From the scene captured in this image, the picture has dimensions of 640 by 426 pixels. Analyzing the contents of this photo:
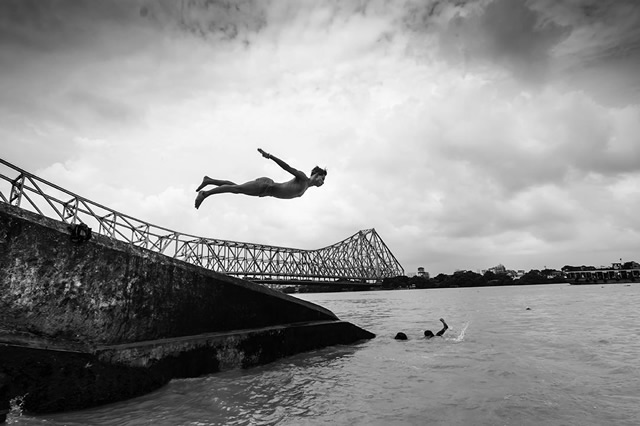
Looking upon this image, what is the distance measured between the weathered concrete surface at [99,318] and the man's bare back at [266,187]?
1.13 m

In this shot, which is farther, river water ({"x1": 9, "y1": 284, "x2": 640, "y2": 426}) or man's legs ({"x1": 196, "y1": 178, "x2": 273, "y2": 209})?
man's legs ({"x1": 196, "y1": 178, "x2": 273, "y2": 209})

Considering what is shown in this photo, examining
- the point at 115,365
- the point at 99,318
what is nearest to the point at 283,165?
the point at 99,318

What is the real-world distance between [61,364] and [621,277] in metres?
145

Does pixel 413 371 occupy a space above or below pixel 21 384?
below

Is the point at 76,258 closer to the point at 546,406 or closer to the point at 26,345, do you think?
the point at 26,345

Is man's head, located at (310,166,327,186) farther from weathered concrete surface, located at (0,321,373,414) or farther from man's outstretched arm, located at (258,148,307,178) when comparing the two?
weathered concrete surface, located at (0,321,373,414)

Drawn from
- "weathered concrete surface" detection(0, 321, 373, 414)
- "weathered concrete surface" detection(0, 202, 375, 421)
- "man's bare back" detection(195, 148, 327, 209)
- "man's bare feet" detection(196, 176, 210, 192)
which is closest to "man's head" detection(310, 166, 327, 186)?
"man's bare back" detection(195, 148, 327, 209)

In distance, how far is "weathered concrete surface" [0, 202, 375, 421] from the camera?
3.29 metres

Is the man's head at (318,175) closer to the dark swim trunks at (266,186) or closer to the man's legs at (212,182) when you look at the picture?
the dark swim trunks at (266,186)

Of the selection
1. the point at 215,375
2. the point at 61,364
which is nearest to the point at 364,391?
the point at 215,375

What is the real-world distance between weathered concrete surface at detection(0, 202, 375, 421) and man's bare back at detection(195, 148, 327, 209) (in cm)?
113

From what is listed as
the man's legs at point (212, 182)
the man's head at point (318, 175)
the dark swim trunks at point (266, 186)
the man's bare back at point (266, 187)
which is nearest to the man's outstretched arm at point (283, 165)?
the man's bare back at point (266, 187)

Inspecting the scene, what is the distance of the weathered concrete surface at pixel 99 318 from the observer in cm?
329

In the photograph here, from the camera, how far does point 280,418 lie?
11.7ft
